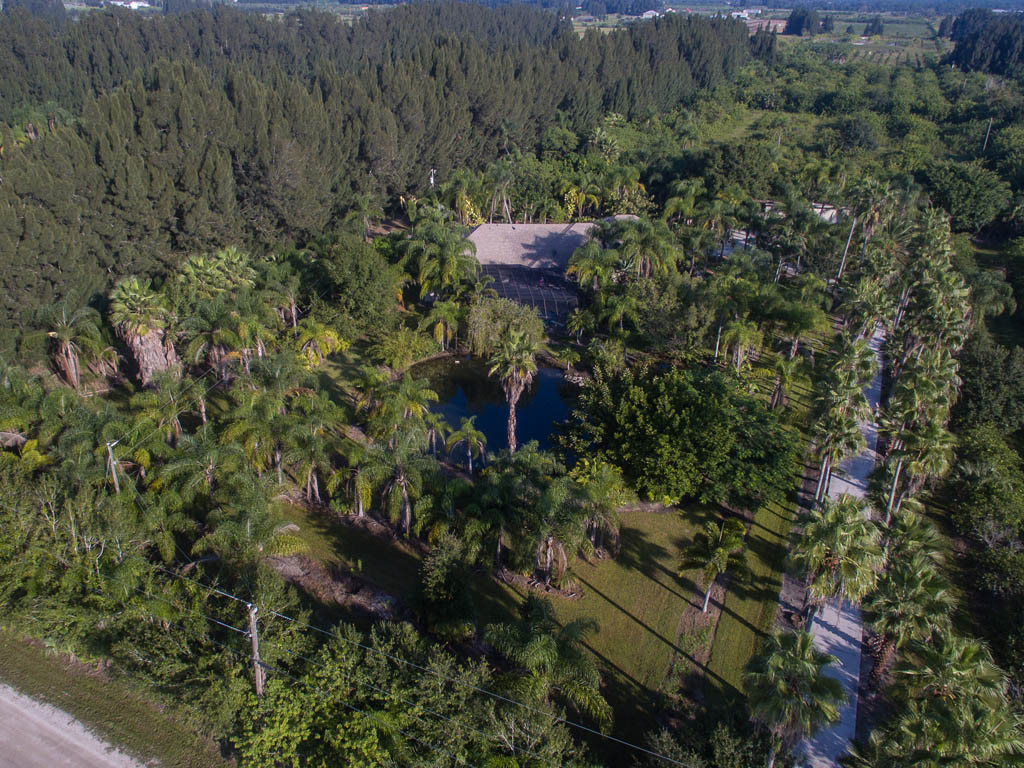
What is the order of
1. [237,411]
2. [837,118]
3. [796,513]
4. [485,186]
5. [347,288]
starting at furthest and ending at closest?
1. [837,118]
2. [485,186]
3. [347,288]
4. [796,513]
5. [237,411]

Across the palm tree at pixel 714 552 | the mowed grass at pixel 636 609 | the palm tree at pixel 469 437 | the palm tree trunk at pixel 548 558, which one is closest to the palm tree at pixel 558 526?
the palm tree trunk at pixel 548 558

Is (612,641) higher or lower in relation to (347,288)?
lower

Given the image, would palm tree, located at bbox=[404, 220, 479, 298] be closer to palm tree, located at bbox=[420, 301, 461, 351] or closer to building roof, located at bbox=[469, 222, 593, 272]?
palm tree, located at bbox=[420, 301, 461, 351]

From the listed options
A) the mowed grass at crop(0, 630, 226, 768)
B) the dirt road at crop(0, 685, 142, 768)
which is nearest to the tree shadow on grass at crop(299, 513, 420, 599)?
the mowed grass at crop(0, 630, 226, 768)

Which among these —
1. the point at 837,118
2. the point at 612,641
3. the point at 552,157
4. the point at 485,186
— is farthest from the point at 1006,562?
the point at 837,118

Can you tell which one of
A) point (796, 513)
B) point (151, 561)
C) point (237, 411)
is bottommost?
point (796, 513)

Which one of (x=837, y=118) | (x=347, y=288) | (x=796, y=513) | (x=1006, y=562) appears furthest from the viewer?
(x=837, y=118)

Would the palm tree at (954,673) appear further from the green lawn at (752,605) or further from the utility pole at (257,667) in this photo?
the utility pole at (257,667)

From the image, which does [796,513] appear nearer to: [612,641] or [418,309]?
[612,641]
